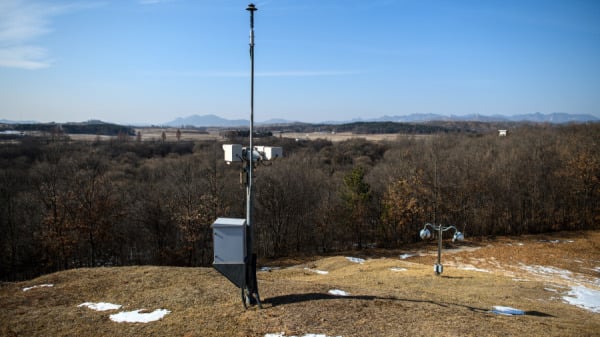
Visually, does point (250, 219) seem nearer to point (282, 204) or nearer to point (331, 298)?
point (331, 298)

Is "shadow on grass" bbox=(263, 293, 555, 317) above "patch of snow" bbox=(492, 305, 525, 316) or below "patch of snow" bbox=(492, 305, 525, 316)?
above

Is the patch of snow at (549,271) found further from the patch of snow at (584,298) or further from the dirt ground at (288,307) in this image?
the dirt ground at (288,307)

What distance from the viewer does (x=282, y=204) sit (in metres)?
31.6

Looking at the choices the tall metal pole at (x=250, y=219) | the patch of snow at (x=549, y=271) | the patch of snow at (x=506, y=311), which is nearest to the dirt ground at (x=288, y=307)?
the patch of snow at (x=506, y=311)

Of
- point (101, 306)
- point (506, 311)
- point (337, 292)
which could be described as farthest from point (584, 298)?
point (101, 306)

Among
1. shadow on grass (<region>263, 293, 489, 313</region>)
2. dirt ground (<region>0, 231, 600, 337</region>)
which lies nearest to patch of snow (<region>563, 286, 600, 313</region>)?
dirt ground (<region>0, 231, 600, 337</region>)

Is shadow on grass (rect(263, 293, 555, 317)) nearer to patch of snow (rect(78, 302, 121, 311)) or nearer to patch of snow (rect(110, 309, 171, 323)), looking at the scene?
patch of snow (rect(110, 309, 171, 323))

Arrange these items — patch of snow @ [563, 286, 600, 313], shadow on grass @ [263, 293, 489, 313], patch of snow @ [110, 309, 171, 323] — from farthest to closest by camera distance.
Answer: patch of snow @ [563, 286, 600, 313] → shadow on grass @ [263, 293, 489, 313] → patch of snow @ [110, 309, 171, 323]

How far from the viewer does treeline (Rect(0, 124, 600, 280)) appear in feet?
80.8

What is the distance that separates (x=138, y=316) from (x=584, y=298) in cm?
1581

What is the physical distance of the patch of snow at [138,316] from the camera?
8.48 m

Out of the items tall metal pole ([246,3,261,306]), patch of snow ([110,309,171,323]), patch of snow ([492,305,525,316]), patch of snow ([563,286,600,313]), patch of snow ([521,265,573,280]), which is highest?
tall metal pole ([246,3,261,306])

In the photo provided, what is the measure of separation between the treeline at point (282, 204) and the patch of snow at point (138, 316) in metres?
15.5

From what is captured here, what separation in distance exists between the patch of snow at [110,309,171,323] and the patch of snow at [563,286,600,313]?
13.8 meters
